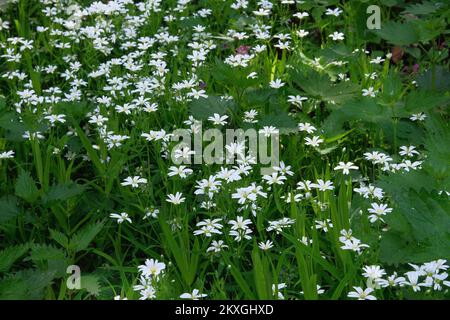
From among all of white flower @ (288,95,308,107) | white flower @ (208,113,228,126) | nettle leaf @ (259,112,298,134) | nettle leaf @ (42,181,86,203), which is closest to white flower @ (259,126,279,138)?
nettle leaf @ (259,112,298,134)

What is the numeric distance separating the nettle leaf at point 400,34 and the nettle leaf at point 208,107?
746 millimetres

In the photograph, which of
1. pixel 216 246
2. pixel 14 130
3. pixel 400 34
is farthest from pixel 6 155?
pixel 400 34

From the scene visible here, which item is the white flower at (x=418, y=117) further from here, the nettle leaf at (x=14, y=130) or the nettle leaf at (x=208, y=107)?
the nettle leaf at (x=14, y=130)

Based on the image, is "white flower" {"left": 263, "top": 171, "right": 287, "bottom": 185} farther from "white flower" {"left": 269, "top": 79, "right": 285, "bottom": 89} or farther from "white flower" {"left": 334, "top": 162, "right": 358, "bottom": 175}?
"white flower" {"left": 269, "top": 79, "right": 285, "bottom": 89}

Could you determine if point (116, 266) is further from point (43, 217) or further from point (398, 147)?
point (398, 147)

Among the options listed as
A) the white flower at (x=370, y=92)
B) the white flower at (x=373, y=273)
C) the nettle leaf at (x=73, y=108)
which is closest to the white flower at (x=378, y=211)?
the white flower at (x=373, y=273)

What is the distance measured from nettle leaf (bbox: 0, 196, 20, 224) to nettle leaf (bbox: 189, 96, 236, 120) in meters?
0.87

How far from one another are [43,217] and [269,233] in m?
0.88

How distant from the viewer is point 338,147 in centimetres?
329

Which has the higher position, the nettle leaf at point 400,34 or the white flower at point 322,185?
the nettle leaf at point 400,34

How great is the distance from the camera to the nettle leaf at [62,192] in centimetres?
282

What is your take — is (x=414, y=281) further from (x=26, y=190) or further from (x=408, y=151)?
(x=26, y=190)

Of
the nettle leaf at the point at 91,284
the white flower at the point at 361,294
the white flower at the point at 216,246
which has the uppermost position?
the white flower at the point at 361,294

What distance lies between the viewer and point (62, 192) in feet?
9.32
